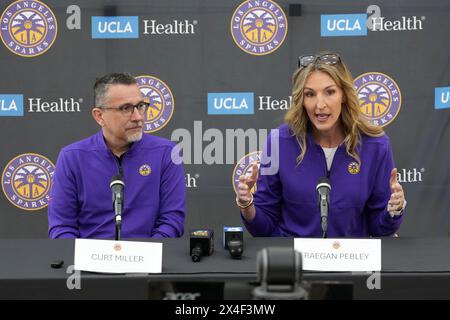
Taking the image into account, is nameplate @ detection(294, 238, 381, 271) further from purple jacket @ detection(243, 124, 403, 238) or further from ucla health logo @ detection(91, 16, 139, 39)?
ucla health logo @ detection(91, 16, 139, 39)

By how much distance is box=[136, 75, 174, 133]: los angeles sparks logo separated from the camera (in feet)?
12.1

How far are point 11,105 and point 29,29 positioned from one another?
49 cm

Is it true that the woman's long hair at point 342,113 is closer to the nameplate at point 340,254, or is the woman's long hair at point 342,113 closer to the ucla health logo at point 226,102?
the nameplate at point 340,254

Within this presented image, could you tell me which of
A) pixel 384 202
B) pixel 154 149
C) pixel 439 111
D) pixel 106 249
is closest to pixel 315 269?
pixel 106 249

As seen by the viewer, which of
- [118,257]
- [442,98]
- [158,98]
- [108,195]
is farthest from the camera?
[158,98]

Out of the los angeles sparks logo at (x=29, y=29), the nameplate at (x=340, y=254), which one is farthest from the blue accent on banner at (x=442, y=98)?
the los angeles sparks logo at (x=29, y=29)

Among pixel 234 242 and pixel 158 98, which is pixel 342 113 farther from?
pixel 158 98

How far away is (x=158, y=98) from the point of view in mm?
3703

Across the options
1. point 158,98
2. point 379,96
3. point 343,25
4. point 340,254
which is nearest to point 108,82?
point 158,98

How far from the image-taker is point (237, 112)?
3.67 meters

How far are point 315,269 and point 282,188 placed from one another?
760 mm

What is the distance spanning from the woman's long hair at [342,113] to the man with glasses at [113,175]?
1.92ft

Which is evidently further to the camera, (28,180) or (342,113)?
(28,180)

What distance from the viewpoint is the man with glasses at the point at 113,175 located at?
247 centimetres
